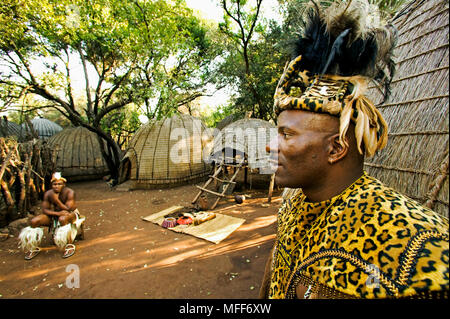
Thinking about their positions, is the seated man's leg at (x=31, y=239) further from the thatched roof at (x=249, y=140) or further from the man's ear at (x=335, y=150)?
the thatched roof at (x=249, y=140)

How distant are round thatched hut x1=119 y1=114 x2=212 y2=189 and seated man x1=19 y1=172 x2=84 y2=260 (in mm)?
5722

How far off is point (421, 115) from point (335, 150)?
4.58 ft

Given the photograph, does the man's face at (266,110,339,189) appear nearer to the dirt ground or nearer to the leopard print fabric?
the leopard print fabric

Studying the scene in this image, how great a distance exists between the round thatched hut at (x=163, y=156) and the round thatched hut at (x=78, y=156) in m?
3.23

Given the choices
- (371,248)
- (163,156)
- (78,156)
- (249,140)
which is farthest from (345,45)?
(78,156)

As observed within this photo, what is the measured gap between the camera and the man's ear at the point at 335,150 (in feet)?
4.04

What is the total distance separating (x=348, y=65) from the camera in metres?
1.36

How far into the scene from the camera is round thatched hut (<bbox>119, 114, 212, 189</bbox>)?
37.7ft

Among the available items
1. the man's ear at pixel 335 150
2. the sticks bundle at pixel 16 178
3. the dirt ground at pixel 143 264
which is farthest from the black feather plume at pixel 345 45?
the sticks bundle at pixel 16 178

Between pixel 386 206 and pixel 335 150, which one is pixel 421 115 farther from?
pixel 386 206

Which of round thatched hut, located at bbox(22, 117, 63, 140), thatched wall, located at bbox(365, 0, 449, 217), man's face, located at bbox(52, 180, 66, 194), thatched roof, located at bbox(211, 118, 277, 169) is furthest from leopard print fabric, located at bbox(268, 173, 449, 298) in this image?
round thatched hut, located at bbox(22, 117, 63, 140)

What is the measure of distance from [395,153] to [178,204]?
8256 millimetres

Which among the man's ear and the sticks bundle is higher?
the man's ear
